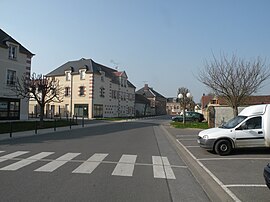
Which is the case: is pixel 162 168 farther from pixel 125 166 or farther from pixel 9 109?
pixel 9 109

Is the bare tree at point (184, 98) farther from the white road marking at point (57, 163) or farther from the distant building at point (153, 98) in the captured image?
the distant building at point (153, 98)

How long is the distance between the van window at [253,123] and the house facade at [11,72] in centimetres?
2749

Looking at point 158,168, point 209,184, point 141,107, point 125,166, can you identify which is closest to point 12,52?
point 125,166

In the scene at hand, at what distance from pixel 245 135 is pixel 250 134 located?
0.19 metres

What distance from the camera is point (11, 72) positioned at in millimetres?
33625

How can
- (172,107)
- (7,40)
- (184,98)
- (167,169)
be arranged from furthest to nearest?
(172,107), (184,98), (7,40), (167,169)

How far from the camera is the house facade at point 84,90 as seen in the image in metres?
53.3

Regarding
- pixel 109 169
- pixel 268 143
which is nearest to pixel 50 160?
pixel 109 169

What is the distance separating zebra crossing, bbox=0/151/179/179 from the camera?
8031 millimetres

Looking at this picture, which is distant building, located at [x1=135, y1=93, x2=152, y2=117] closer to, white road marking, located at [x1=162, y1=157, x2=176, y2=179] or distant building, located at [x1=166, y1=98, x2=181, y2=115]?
distant building, located at [x1=166, y1=98, x2=181, y2=115]

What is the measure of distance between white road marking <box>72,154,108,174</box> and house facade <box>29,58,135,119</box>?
140 feet

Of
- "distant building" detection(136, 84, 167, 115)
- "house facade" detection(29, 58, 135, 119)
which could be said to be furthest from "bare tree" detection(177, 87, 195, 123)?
"distant building" detection(136, 84, 167, 115)

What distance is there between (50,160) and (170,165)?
3887 mm

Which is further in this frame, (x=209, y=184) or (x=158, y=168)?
(x=158, y=168)
